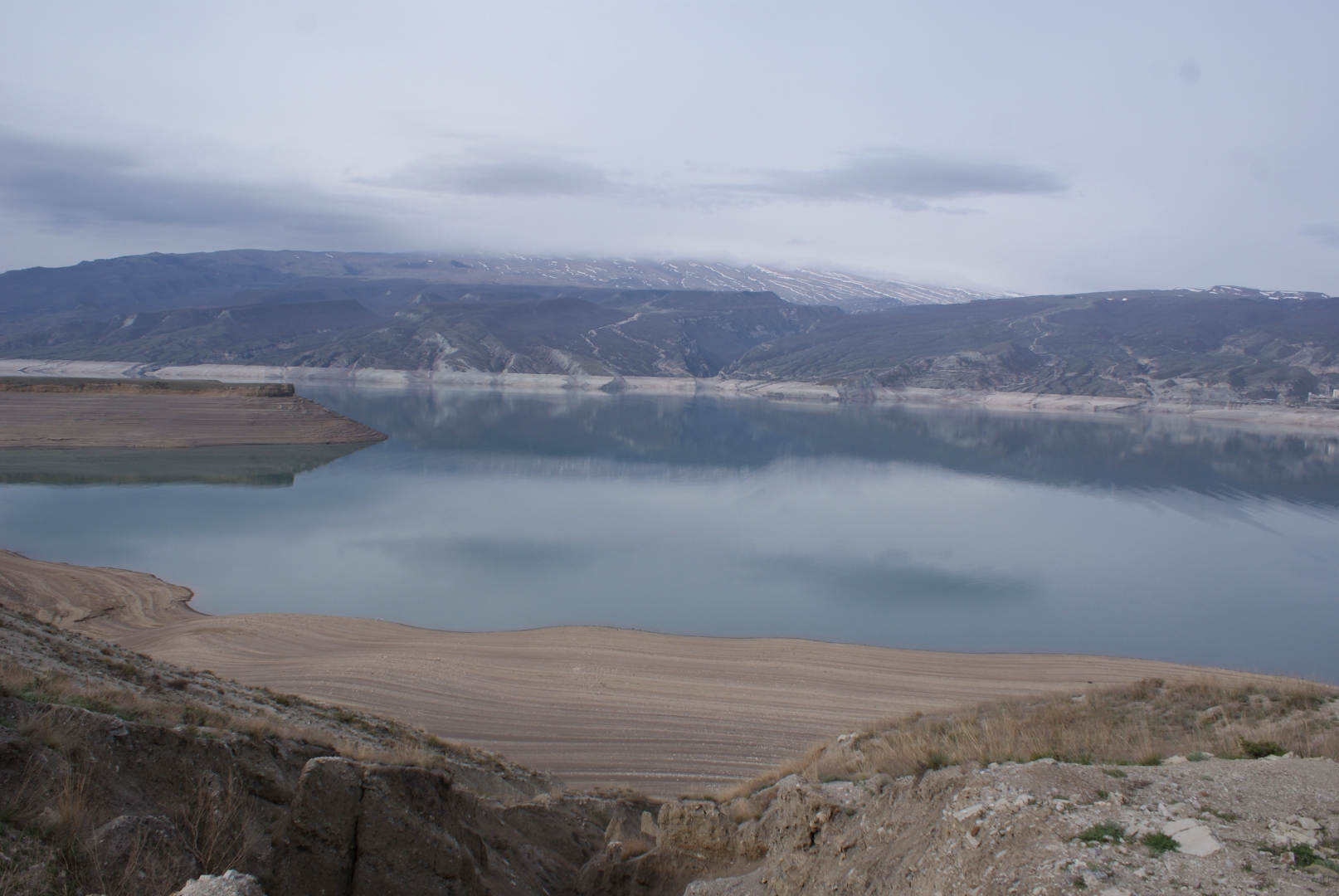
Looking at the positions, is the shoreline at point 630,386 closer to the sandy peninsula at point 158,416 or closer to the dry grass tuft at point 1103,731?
the sandy peninsula at point 158,416

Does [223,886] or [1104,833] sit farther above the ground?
[1104,833]

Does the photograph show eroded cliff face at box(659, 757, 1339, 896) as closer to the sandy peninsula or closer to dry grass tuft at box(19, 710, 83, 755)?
Result: dry grass tuft at box(19, 710, 83, 755)

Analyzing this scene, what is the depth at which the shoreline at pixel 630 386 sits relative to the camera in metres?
68.5

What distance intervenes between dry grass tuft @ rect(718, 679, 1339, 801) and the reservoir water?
6838mm

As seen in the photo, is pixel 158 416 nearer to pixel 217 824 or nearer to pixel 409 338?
pixel 217 824

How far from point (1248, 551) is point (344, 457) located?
30.1 m

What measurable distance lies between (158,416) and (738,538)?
1094 inches

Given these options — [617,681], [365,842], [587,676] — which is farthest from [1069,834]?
[587,676]

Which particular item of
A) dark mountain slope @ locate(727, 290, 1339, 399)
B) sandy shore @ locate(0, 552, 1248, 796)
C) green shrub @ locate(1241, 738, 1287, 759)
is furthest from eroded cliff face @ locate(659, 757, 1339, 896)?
dark mountain slope @ locate(727, 290, 1339, 399)

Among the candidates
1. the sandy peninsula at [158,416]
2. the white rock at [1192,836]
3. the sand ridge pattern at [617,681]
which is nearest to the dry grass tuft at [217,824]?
the white rock at [1192,836]

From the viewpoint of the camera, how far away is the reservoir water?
43.4 ft

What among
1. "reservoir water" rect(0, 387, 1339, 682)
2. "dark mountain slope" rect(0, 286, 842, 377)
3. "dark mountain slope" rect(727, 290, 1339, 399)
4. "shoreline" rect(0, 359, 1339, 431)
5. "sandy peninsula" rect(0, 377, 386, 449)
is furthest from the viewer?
"dark mountain slope" rect(0, 286, 842, 377)

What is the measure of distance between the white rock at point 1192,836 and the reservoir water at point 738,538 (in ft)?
31.7

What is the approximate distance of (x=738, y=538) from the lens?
1934 centimetres
